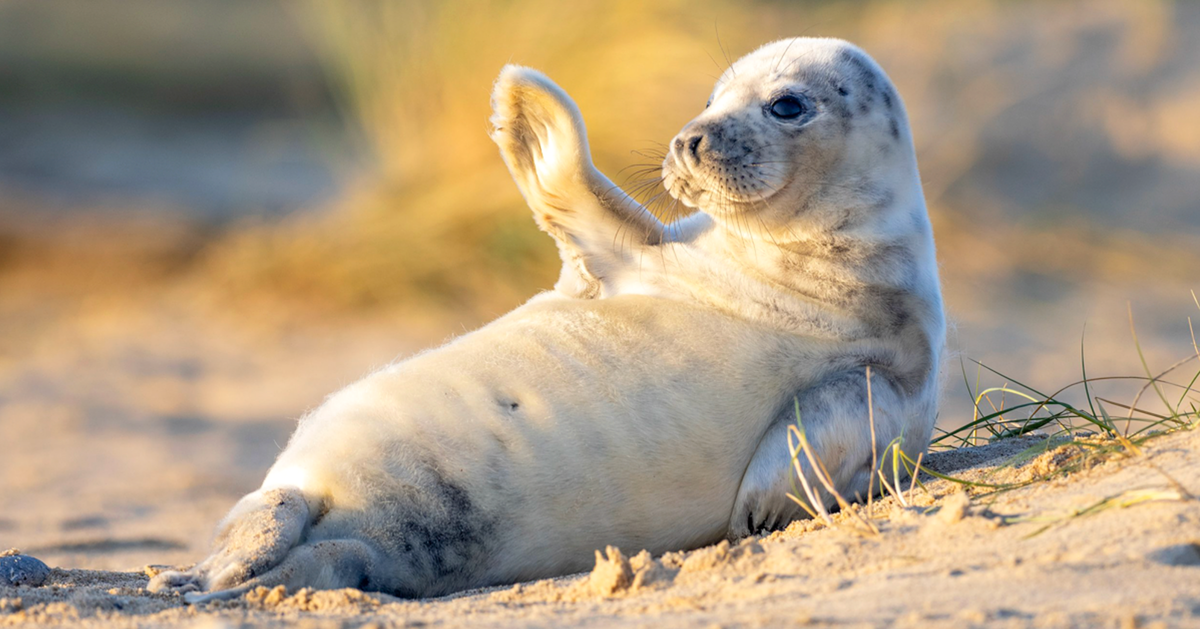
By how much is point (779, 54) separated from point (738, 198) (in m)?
0.57

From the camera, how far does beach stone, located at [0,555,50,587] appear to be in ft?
9.77

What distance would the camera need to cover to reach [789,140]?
130 inches

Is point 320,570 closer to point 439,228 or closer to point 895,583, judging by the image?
point 895,583

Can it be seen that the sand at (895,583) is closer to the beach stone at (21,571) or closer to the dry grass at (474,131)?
the beach stone at (21,571)

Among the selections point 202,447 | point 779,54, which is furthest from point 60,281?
point 779,54

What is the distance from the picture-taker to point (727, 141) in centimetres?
325

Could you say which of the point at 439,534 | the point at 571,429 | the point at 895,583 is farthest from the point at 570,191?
the point at 895,583

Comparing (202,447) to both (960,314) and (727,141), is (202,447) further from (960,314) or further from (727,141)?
(960,314)

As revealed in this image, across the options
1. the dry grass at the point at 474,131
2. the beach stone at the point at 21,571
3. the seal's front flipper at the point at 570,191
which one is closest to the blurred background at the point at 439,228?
the dry grass at the point at 474,131

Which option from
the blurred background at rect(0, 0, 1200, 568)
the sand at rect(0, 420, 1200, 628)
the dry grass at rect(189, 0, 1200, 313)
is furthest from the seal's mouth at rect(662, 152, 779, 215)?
the dry grass at rect(189, 0, 1200, 313)

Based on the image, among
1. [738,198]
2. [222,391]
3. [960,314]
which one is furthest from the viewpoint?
[960,314]

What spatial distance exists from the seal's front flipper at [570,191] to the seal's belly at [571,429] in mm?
343

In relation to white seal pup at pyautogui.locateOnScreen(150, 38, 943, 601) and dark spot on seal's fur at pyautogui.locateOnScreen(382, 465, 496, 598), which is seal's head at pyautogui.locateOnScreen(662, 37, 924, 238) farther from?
dark spot on seal's fur at pyautogui.locateOnScreen(382, 465, 496, 598)

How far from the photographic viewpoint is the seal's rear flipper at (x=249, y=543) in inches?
102
